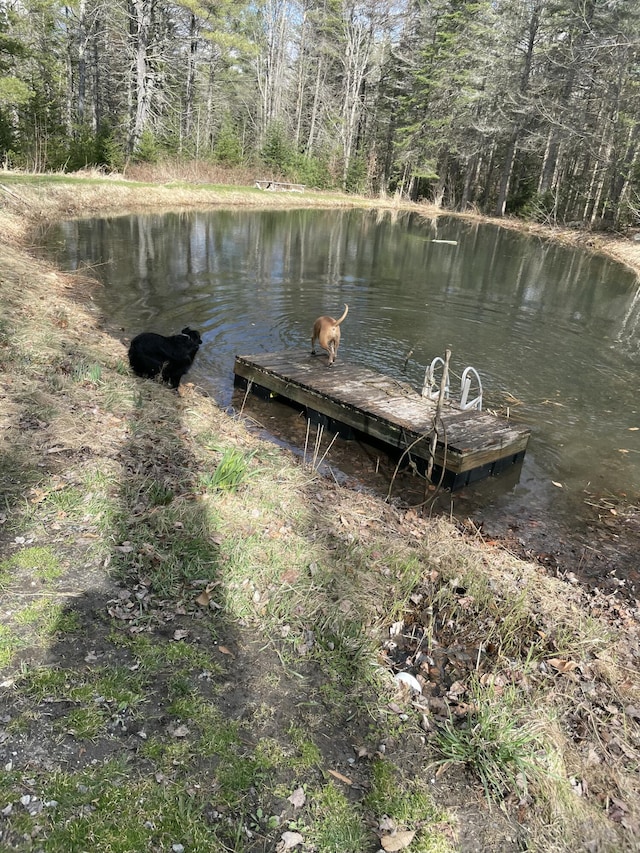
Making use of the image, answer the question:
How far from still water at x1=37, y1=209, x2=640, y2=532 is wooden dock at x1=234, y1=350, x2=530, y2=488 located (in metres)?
0.43

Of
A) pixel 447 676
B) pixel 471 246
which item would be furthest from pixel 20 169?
pixel 447 676

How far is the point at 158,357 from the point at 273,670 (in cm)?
560

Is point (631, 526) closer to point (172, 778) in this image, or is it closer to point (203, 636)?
point (203, 636)

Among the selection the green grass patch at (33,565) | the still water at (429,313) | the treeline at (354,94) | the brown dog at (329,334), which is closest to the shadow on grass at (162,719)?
the green grass patch at (33,565)

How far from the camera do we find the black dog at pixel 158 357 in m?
7.69

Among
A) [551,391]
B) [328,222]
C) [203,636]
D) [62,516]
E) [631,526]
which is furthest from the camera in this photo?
[328,222]

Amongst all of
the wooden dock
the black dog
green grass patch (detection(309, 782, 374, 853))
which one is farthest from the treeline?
green grass patch (detection(309, 782, 374, 853))

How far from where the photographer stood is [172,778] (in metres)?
2.40

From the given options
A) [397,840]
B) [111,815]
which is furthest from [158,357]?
[397,840]

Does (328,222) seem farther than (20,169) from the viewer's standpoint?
Yes

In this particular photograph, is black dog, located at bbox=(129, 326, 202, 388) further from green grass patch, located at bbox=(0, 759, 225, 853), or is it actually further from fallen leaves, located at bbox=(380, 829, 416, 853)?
fallen leaves, located at bbox=(380, 829, 416, 853)

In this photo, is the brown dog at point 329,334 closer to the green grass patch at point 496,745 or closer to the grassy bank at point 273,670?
the grassy bank at point 273,670

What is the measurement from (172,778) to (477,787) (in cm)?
148

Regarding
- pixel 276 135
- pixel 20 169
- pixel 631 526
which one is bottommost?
pixel 631 526
